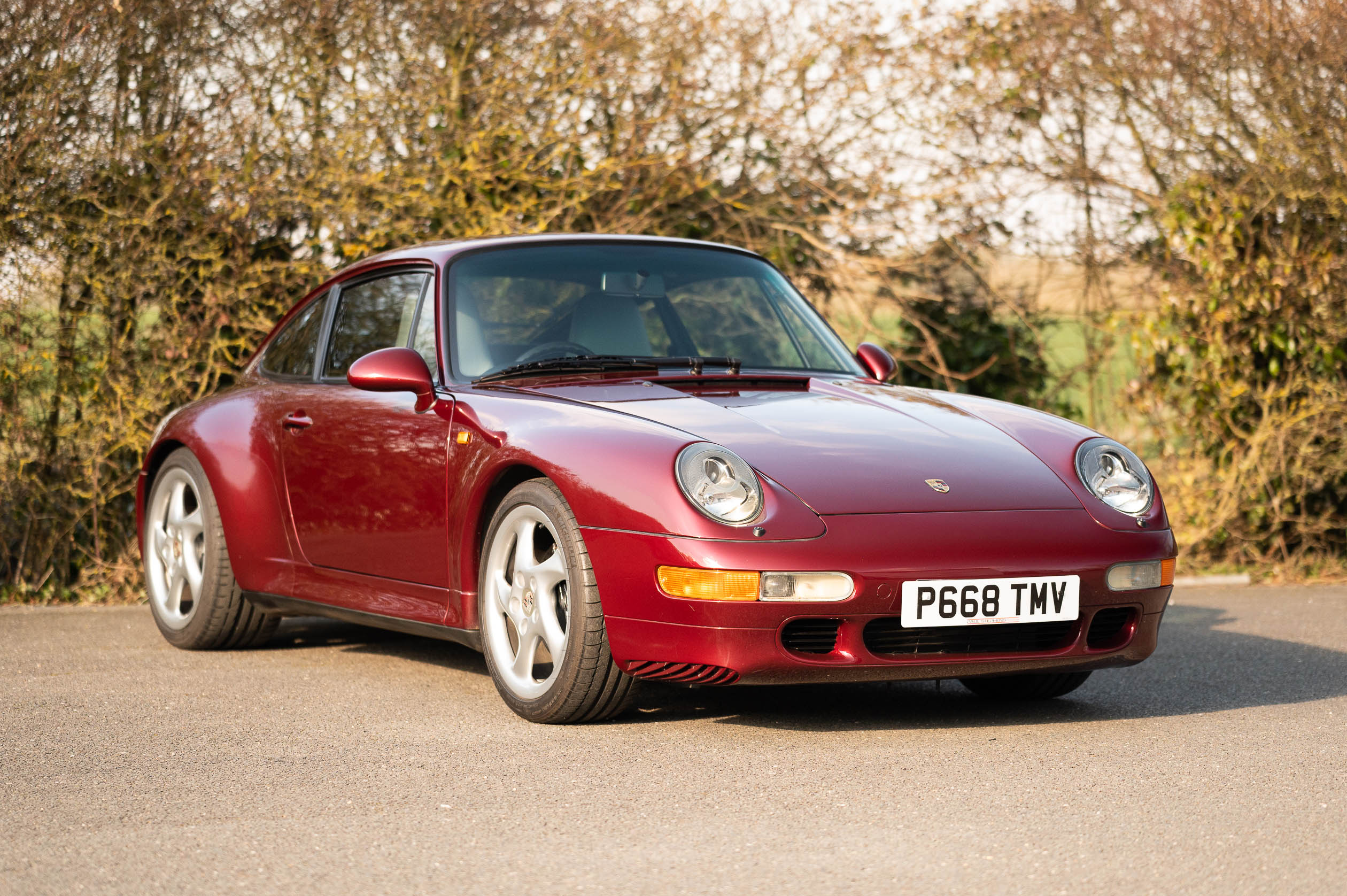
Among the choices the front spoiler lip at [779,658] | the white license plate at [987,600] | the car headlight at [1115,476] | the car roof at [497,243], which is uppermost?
the car roof at [497,243]

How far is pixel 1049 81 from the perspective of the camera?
1019cm

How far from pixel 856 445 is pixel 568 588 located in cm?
90

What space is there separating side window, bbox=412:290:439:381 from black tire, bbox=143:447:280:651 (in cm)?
124

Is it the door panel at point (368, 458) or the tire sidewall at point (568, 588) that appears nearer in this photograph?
the tire sidewall at point (568, 588)

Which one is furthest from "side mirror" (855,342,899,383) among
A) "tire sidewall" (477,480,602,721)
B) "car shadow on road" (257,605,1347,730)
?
"tire sidewall" (477,480,602,721)

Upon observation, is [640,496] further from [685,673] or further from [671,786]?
[671,786]

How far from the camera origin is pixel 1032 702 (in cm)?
508

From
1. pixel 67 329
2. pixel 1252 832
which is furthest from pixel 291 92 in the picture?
pixel 1252 832

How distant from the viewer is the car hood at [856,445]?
4.36 metres

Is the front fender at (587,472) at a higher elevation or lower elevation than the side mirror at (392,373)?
lower

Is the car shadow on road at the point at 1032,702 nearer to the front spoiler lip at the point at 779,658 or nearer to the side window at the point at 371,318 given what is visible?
the front spoiler lip at the point at 779,658

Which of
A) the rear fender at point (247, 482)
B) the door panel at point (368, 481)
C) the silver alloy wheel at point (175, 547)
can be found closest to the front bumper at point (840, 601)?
the door panel at point (368, 481)

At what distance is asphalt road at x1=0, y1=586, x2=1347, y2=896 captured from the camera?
10.2ft

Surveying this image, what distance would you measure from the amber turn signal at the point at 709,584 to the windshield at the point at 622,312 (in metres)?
1.29
